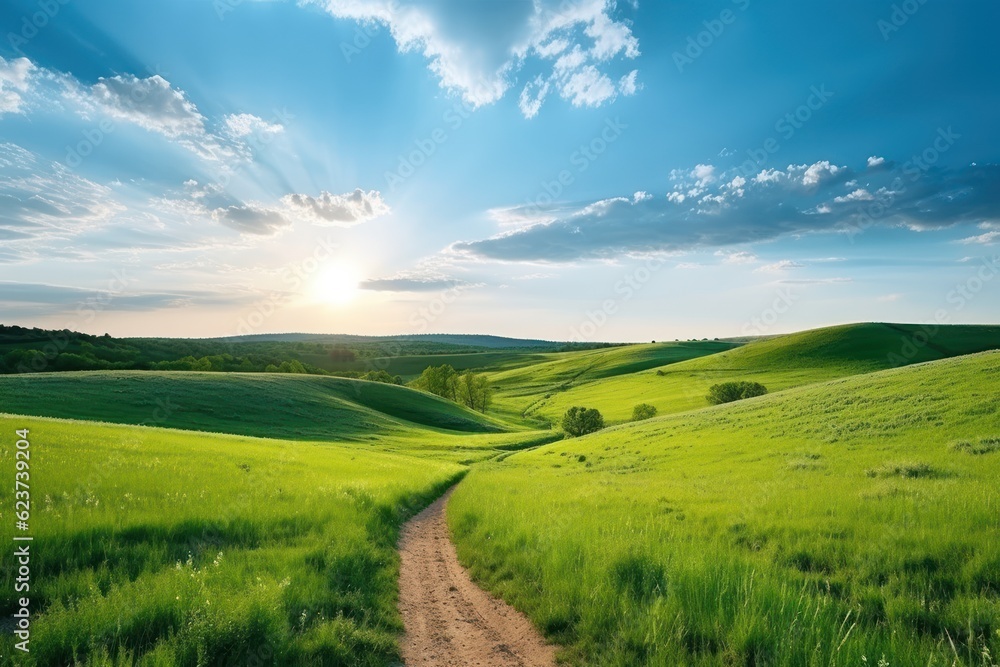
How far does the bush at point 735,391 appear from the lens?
71.4m

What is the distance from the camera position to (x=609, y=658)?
5.93 m

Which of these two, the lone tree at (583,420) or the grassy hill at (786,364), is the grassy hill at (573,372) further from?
the lone tree at (583,420)

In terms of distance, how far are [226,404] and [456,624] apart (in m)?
60.0

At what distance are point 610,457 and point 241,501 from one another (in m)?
24.9

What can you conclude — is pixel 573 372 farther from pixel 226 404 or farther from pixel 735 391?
pixel 226 404

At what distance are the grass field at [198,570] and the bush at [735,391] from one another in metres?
70.0

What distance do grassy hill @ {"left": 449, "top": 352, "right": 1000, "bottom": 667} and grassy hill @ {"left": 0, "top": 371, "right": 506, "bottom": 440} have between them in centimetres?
4276

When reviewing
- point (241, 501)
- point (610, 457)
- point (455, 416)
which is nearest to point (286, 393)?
point (455, 416)

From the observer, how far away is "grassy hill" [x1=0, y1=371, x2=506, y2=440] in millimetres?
46562

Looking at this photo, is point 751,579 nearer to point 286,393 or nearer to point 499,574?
point 499,574

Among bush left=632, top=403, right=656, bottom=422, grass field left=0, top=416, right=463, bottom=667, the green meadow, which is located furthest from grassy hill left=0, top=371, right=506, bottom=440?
grass field left=0, top=416, right=463, bottom=667

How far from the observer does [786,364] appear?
100688 mm

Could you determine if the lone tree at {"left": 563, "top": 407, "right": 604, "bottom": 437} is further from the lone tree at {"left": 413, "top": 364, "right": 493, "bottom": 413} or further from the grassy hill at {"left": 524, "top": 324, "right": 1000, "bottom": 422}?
the lone tree at {"left": 413, "top": 364, "right": 493, "bottom": 413}

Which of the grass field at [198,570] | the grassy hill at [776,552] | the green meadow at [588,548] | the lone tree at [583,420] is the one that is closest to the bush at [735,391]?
the lone tree at [583,420]
